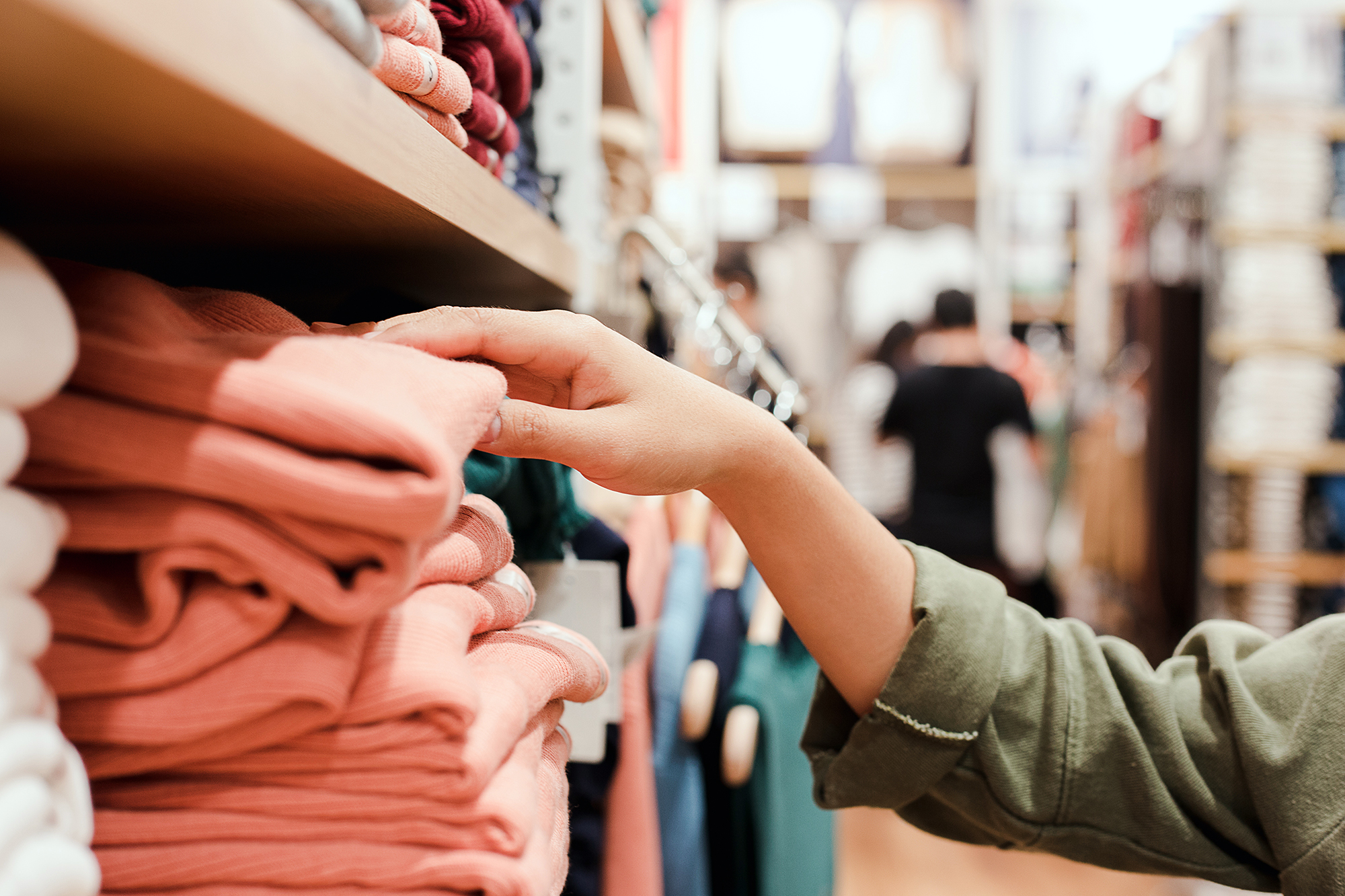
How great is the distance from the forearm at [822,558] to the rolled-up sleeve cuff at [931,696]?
0.06ft

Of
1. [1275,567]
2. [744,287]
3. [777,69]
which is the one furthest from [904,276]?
[744,287]

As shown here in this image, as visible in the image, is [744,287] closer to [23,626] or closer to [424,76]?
[424,76]

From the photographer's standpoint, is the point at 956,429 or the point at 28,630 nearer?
the point at 28,630

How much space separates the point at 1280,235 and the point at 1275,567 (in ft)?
3.16

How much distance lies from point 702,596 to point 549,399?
1.90 feet

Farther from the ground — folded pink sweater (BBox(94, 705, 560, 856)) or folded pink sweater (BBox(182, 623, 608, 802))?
folded pink sweater (BBox(182, 623, 608, 802))

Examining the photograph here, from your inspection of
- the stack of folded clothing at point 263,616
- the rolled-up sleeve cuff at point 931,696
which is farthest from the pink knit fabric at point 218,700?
the rolled-up sleeve cuff at point 931,696

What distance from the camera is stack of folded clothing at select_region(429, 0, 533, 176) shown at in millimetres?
587

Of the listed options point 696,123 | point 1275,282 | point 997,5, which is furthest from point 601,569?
point 997,5

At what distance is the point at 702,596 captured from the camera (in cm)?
107

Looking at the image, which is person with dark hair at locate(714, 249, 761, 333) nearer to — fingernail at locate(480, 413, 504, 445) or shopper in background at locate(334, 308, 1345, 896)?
shopper in background at locate(334, 308, 1345, 896)

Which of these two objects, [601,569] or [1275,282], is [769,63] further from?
[601,569]

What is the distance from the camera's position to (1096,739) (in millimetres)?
698

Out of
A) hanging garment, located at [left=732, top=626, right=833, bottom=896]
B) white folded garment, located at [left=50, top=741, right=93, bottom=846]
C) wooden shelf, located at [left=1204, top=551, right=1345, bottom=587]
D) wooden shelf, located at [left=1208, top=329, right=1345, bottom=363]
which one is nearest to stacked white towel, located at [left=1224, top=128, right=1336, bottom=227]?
wooden shelf, located at [left=1208, top=329, right=1345, bottom=363]
